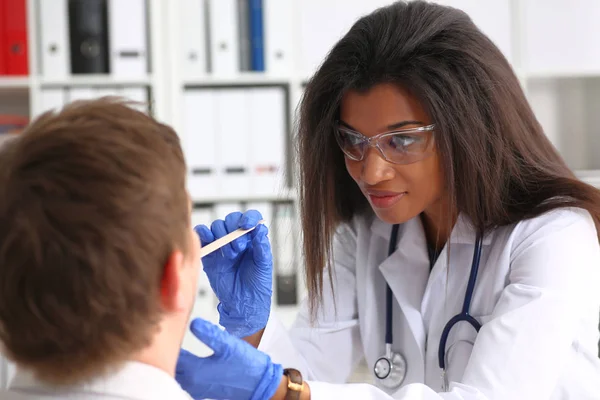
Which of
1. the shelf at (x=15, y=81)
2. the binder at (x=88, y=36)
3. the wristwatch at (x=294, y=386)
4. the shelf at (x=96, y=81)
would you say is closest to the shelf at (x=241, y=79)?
the shelf at (x=96, y=81)

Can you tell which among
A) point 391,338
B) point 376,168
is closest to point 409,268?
point 391,338

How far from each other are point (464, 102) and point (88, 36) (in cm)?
168

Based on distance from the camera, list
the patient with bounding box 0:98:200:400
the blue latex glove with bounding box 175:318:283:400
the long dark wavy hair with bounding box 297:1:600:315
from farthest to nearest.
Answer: the long dark wavy hair with bounding box 297:1:600:315, the blue latex glove with bounding box 175:318:283:400, the patient with bounding box 0:98:200:400

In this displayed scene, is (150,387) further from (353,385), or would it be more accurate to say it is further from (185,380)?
(353,385)

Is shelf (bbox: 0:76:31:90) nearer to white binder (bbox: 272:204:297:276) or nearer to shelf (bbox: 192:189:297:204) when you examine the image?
shelf (bbox: 192:189:297:204)

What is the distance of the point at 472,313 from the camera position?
1321mm

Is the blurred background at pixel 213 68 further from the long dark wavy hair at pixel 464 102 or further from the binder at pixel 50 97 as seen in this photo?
the long dark wavy hair at pixel 464 102

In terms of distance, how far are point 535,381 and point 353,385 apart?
0.28 metres

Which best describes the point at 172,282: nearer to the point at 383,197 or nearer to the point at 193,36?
the point at 383,197

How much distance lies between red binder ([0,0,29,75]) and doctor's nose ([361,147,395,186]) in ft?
5.61

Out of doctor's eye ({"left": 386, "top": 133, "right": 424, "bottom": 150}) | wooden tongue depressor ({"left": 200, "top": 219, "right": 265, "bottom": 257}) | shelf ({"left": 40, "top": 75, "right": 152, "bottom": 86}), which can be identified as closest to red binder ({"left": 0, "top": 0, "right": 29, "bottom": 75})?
shelf ({"left": 40, "top": 75, "right": 152, "bottom": 86})

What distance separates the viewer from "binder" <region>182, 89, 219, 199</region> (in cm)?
253

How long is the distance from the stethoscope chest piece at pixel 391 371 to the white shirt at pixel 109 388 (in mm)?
733

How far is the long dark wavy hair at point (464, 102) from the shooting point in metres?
1.24
